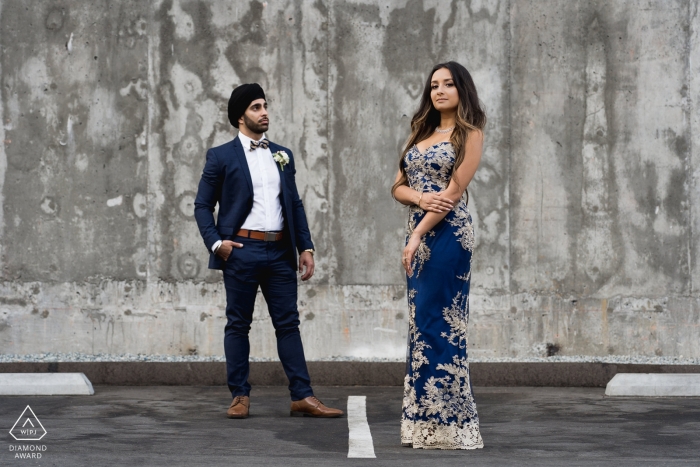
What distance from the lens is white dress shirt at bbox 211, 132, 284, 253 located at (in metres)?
6.39

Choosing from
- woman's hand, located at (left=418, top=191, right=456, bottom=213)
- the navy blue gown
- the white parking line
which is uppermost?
woman's hand, located at (left=418, top=191, right=456, bottom=213)

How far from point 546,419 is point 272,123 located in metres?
3.63

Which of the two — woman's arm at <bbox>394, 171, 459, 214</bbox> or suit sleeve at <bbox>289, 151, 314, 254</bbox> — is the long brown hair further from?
suit sleeve at <bbox>289, 151, 314, 254</bbox>

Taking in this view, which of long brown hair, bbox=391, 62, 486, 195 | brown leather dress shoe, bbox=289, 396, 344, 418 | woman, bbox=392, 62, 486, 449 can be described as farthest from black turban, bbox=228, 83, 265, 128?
brown leather dress shoe, bbox=289, 396, 344, 418

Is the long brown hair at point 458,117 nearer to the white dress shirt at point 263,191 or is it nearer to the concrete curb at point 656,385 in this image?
the white dress shirt at point 263,191

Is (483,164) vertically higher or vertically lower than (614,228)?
higher

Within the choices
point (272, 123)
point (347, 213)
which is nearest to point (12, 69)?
point (272, 123)

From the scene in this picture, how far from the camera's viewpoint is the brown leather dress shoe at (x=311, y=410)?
6.26 m

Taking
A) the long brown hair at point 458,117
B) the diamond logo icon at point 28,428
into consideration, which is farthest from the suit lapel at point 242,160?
the diamond logo icon at point 28,428

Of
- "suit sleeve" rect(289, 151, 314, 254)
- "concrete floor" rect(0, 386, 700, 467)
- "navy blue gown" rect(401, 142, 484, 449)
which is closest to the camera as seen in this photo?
"concrete floor" rect(0, 386, 700, 467)

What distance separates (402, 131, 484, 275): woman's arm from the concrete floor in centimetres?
99

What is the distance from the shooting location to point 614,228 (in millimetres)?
8531

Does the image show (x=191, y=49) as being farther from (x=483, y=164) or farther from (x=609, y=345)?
(x=609, y=345)

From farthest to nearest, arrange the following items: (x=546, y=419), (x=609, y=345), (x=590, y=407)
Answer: (x=609, y=345)
(x=590, y=407)
(x=546, y=419)
